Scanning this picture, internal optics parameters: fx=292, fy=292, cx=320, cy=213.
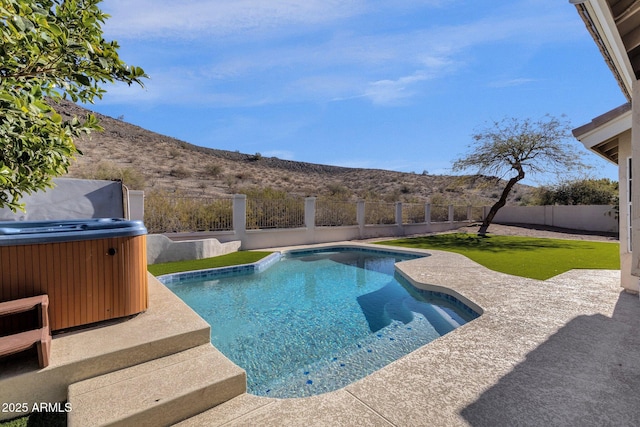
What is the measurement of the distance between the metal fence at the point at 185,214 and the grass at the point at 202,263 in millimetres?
1654

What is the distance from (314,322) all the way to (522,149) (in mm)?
15859

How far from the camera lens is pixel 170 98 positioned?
1575cm

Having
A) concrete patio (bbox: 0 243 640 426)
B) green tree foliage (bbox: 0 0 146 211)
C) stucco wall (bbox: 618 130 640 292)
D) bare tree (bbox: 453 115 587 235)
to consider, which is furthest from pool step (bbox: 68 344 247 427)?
bare tree (bbox: 453 115 587 235)

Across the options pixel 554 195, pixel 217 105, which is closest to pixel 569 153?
pixel 554 195

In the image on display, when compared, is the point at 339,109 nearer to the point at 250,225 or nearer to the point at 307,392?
the point at 250,225

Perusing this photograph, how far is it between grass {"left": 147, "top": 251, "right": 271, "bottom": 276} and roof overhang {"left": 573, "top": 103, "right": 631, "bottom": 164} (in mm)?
7984

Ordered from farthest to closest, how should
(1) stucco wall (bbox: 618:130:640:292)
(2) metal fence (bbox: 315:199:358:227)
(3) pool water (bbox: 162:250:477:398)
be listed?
(2) metal fence (bbox: 315:199:358:227), (1) stucco wall (bbox: 618:130:640:292), (3) pool water (bbox: 162:250:477:398)

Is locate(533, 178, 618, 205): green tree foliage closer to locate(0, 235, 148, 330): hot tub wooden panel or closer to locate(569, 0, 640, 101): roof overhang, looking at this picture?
locate(569, 0, 640, 101): roof overhang

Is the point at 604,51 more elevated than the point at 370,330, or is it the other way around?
the point at 604,51

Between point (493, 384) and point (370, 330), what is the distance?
2080 mm

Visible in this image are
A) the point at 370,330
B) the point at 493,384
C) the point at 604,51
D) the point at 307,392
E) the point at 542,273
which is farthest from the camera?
the point at 542,273

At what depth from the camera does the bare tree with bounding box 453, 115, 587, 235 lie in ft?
49.0

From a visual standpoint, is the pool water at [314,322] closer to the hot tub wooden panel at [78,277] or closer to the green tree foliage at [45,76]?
the hot tub wooden panel at [78,277]

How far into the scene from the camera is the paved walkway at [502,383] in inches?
81.5
